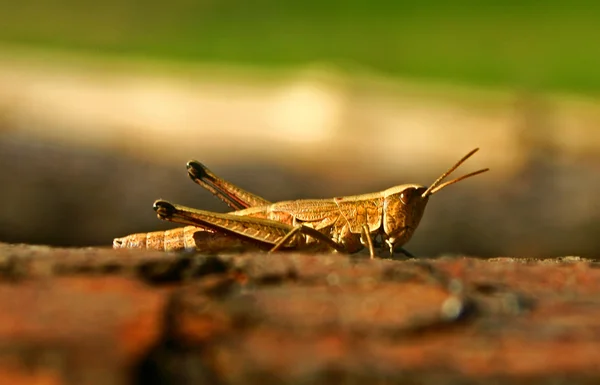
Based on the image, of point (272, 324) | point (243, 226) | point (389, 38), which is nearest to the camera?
point (272, 324)

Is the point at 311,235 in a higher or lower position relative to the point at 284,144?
lower

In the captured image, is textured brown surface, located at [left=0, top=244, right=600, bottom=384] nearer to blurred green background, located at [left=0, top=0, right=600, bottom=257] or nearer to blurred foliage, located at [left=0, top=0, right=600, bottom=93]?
blurred green background, located at [left=0, top=0, right=600, bottom=257]

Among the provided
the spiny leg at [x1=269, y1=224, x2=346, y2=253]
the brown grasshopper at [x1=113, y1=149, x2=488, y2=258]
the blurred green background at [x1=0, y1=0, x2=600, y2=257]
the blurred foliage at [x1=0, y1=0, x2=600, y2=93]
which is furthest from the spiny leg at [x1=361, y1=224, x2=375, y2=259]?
the blurred foliage at [x1=0, y1=0, x2=600, y2=93]

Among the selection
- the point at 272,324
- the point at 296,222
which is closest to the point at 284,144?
the point at 296,222

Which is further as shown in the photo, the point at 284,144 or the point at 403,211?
the point at 284,144

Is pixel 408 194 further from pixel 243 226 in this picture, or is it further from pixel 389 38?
pixel 389 38

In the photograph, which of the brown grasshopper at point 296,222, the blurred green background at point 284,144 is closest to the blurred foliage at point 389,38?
the blurred green background at point 284,144

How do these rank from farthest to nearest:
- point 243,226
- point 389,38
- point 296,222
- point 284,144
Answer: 1. point 389,38
2. point 284,144
3. point 296,222
4. point 243,226
